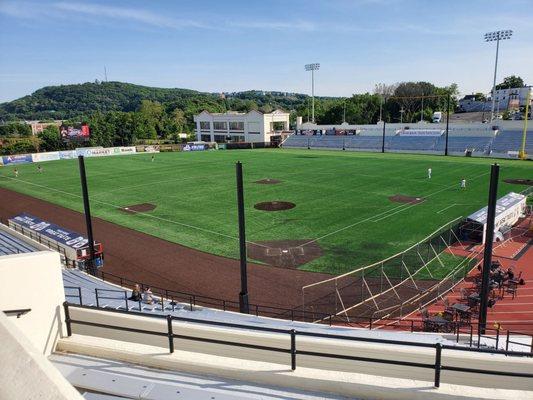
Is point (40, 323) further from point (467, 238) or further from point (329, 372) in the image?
point (467, 238)

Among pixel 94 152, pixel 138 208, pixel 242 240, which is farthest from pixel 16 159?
pixel 242 240

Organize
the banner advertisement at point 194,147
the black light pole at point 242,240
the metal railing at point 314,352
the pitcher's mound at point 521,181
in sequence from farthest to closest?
1. the banner advertisement at point 194,147
2. the pitcher's mound at point 521,181
3. the black light pole at point 242,240
4. the metal railing at point 314,352

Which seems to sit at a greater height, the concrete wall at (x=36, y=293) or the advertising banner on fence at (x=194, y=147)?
the concrete wall at (x=36, y=293)

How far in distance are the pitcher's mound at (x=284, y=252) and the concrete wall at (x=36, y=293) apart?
49.9 feet

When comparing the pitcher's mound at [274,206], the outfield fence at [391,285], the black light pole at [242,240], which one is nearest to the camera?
the black light pole at [242,240]

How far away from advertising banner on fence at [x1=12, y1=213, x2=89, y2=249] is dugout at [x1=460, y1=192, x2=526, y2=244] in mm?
22742

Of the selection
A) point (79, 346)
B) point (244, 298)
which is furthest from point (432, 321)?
point (79, 346)

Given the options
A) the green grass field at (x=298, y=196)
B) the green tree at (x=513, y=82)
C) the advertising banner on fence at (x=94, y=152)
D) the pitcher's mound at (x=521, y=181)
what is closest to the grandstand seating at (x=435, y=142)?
the green grass field at (x=298, y=196)

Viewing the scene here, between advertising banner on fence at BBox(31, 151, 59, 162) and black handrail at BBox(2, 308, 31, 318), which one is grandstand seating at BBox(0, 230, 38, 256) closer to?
black handrail at BBox(2, 308, 31, 318)

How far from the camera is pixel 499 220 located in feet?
87.5

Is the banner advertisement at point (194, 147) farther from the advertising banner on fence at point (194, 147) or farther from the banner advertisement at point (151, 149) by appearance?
the banner advertisement at point (151, 149)

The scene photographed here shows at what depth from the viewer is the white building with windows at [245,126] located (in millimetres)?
104312

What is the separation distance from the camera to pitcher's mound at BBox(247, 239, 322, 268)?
22.6 metres

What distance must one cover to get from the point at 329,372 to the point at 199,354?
232 centimetres
